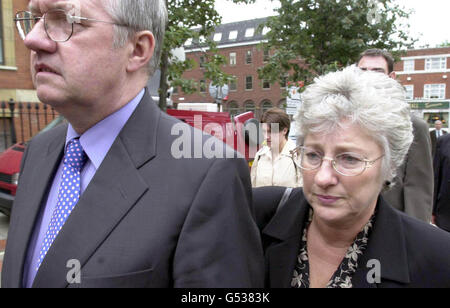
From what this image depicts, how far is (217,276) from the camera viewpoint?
1176 millimetres

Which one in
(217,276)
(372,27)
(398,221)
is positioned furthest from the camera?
(372,27)

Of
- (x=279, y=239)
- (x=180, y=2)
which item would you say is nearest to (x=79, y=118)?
(x=279, y=239)

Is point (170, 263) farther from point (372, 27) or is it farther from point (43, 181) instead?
point (372, 27)

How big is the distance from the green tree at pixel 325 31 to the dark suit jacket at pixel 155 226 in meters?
9.69

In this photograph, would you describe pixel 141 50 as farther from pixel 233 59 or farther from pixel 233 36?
pixel 233 36

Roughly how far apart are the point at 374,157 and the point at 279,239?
52cm

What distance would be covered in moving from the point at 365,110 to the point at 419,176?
5.17ft

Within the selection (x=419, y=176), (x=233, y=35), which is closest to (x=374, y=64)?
(x=419, y=176)

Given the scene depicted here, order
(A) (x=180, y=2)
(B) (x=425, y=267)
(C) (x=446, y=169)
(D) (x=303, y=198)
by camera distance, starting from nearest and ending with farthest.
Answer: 1. (B) (x=425, y=267)
2. (D) (x=303, y=198)
3. (C) (x=446, y=169)
4. (A) (x=180, y=2)

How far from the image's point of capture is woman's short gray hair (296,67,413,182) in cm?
152

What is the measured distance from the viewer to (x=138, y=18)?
4.55 ft

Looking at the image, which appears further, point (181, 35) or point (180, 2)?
point (180, 2)

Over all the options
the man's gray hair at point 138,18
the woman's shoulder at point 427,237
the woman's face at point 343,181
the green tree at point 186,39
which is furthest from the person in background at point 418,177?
→ the green tree at point 186,39

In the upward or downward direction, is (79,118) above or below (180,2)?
below
